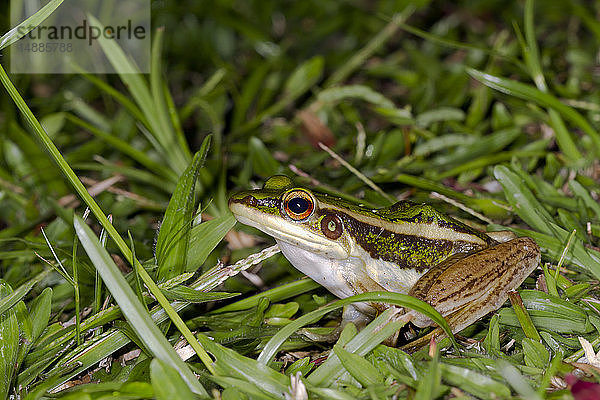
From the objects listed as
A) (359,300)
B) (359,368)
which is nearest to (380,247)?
(359,300)

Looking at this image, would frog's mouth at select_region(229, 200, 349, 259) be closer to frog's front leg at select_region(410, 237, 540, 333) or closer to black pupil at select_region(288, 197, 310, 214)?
black pupil at select_region(288, 197, 310, 214)

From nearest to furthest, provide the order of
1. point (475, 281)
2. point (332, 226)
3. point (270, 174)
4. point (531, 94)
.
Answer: point (475, 281) < point (332, 226) < point (531, 94) < point (270, 174)

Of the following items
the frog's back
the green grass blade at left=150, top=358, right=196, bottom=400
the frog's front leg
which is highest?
the green grass blade at left=150, top=358, right=196, bottom=400

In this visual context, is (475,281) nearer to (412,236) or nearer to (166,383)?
(412,236)

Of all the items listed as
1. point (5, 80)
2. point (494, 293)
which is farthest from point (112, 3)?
point (494, 293)

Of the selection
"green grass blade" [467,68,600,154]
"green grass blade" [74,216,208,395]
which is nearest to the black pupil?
"green grass blade" [74,216,208,395]

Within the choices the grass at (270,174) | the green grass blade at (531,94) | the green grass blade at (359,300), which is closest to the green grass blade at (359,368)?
the grass at (270,174)

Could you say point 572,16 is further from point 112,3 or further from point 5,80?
point 5,80

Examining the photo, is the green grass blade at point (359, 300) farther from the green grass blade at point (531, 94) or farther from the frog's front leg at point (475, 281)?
the green grass blade at point (531, 94)
